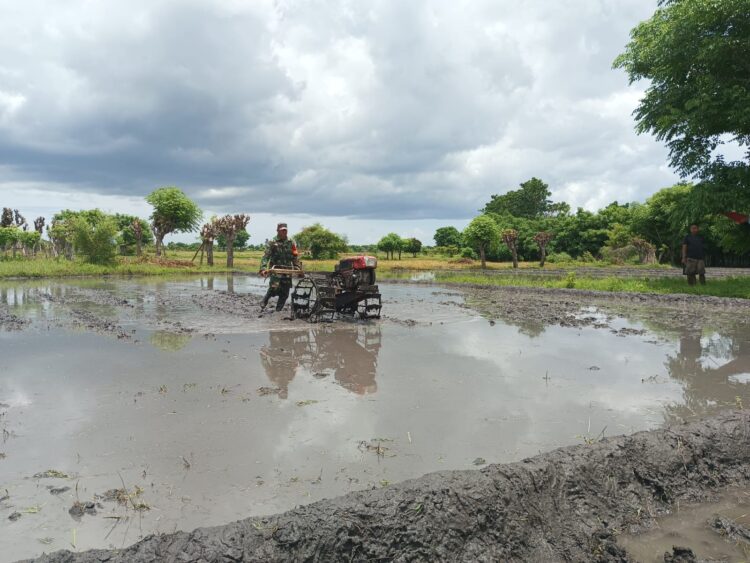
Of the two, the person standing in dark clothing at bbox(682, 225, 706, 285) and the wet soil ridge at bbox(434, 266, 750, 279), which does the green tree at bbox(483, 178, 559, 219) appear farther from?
the person standing in dark clothing at bbox(682, 225, 706, 285)

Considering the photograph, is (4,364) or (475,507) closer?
(475,507)

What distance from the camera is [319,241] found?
53375 mm

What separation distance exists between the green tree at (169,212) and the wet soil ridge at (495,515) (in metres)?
47.3

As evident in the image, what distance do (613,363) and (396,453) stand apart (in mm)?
4770

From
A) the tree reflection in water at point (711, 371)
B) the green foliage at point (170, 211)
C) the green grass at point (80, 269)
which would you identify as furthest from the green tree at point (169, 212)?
the tree reflection in water at point (711, 371)

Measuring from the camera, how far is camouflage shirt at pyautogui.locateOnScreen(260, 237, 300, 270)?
11.8 meters

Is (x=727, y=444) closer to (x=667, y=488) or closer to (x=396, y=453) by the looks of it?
(x=667, y=488)

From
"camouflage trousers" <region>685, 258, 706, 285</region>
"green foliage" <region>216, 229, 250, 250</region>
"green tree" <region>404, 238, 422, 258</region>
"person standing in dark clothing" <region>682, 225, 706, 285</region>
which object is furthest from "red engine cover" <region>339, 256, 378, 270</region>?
"green foliage" <region>216, 229, 250, 250</region>

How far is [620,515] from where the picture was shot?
10.6ft

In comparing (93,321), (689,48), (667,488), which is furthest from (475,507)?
(689,48)

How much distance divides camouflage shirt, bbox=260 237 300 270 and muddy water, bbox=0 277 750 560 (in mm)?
1960

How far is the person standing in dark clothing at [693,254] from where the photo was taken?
16294mm

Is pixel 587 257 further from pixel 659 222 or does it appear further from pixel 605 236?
pixel 659 222

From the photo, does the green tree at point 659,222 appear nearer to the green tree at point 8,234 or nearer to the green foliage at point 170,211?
the green foliage at point 170,211
